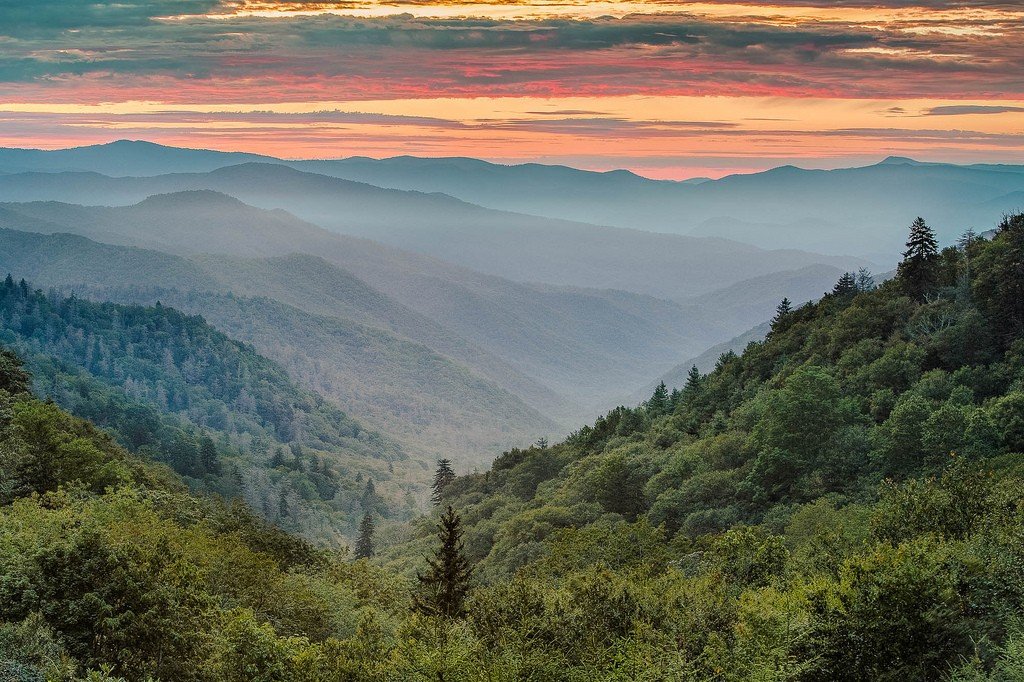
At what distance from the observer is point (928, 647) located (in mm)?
28391

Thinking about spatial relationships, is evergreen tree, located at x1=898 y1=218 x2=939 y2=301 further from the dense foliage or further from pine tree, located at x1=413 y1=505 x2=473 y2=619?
pine tree, located at x1=413 y1=505 x2=473 y2=619

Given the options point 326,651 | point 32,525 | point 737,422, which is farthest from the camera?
point 737,422

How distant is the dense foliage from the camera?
28.2 metres

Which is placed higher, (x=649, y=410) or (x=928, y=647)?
(x=928, y=647)

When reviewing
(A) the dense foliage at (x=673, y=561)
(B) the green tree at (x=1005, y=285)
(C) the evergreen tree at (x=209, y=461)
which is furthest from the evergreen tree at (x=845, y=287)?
(C) the evergreen tree at (x=209, y=461)

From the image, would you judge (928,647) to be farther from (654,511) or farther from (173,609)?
(654,511)

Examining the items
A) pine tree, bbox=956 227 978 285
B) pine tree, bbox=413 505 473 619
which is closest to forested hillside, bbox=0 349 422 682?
pine tree, bbox=413 505 473 619

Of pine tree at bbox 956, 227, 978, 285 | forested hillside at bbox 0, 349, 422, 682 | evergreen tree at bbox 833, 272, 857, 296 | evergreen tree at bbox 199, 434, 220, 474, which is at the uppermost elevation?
pine tree at bbox 956, 227, 978, 285

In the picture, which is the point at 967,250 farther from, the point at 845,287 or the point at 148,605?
the point at 148,605

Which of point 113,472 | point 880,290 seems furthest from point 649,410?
point 113,472

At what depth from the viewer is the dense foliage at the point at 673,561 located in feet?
92.4

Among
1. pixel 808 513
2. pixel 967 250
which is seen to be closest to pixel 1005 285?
pixel 967 250

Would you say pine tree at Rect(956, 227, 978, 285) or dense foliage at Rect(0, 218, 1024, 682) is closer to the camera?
dense foliage at Rect(0, 218, 1024, 682)

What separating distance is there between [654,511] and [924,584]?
43.2 meters
